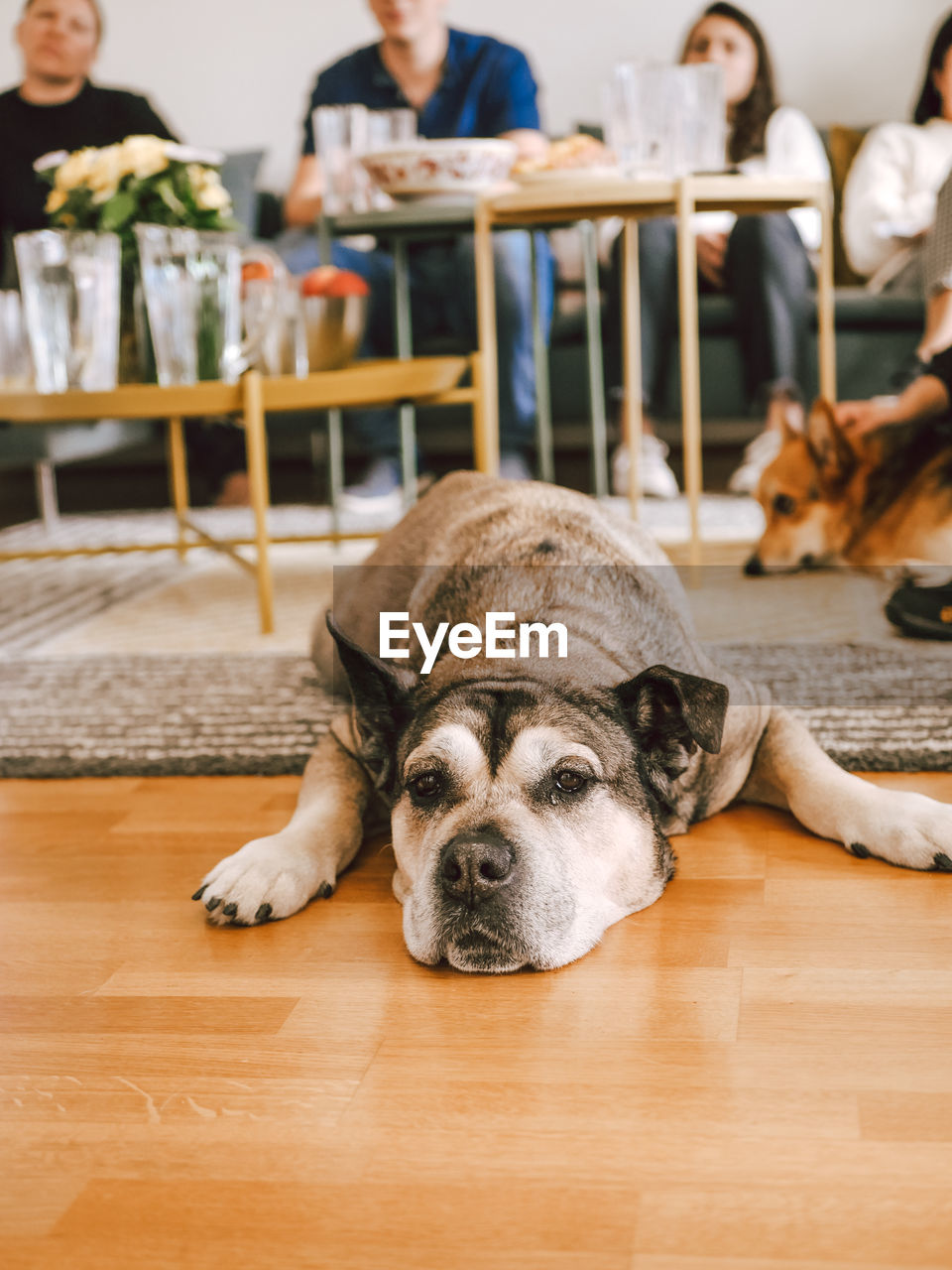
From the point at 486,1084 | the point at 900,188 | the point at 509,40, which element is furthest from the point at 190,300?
the point at 509,40

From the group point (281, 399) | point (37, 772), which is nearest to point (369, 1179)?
point (37, 772)

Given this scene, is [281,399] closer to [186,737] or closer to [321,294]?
[321,294]

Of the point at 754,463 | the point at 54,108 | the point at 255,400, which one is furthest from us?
the point at 54,108

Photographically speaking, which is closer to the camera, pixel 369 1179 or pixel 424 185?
pixel 369 1179

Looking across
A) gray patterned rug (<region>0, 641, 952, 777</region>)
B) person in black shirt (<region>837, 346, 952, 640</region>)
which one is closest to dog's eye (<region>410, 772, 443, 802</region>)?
gray patterned rug (<region>0, 641, 952, 777</region>)

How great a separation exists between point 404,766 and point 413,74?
459 centimetres

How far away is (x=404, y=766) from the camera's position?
4.85ft

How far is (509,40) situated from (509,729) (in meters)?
5.81

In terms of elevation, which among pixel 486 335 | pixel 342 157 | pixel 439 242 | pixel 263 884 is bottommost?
pixel 263 884

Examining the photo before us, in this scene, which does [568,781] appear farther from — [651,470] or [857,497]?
[651,470]

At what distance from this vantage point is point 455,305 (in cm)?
529

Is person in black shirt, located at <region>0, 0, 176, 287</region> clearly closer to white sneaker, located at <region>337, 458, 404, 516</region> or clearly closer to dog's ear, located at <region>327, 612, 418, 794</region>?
white sneaker, located at <region>337, 458, 404, 516</region>

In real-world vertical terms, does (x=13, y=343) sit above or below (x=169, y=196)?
below

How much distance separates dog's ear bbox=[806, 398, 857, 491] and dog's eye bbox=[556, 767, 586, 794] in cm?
243
